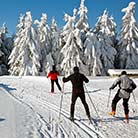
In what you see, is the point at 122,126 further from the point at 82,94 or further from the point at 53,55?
the point at 53,55

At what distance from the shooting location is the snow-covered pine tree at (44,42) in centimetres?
5278

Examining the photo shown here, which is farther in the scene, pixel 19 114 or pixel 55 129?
pixel 19 114

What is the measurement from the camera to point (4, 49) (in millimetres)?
63531

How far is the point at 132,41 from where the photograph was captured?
49.8m

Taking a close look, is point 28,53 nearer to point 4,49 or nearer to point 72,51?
→ point 72,51

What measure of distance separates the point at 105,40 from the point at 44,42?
9979 millimetres

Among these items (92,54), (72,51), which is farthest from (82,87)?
(72,51)

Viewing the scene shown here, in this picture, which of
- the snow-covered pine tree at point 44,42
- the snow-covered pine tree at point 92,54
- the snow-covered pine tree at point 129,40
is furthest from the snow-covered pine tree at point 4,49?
the snow-covered pine tree at point 129,40

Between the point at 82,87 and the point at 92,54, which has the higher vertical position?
the point at 92,54

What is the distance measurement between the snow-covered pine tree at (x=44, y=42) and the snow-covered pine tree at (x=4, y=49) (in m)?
7.57

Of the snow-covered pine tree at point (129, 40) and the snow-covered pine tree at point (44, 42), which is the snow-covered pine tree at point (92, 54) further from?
Answer: the snow-covered pine tree at point (44, 42)

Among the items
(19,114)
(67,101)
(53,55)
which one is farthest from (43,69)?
(19,114)

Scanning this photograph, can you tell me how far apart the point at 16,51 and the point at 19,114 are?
41.7 m

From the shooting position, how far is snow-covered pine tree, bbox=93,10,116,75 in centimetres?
5044
